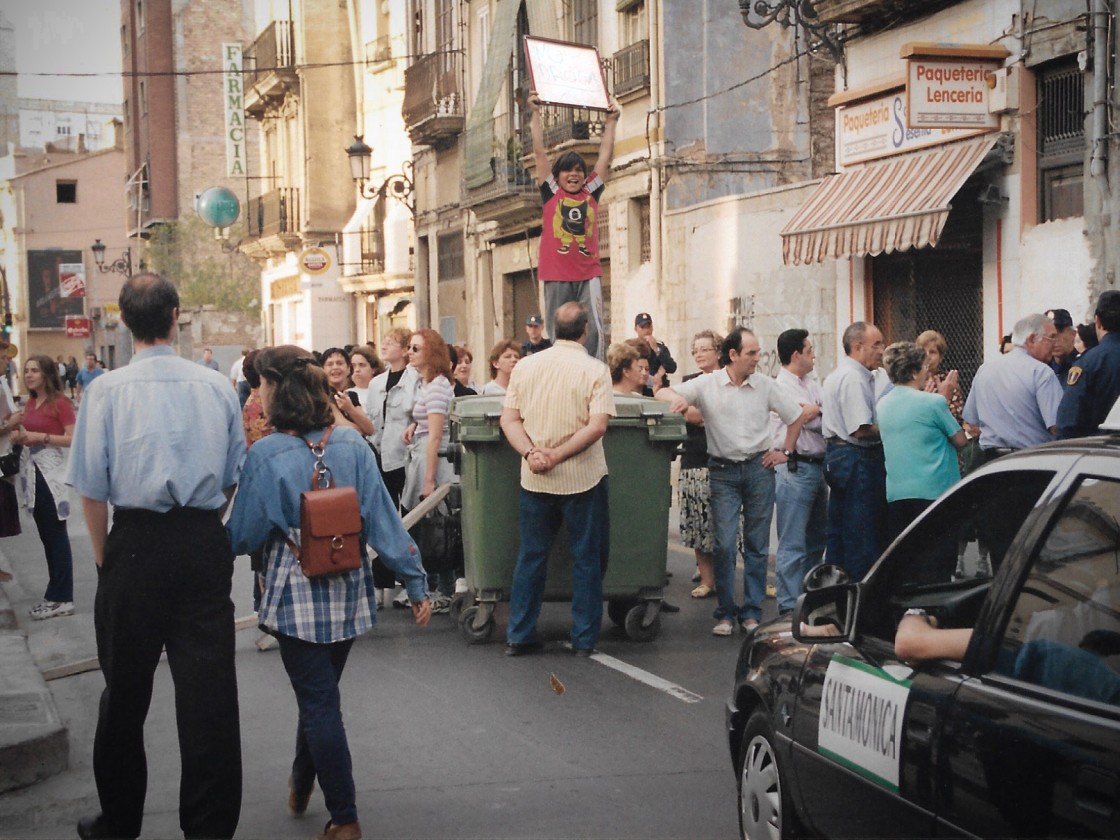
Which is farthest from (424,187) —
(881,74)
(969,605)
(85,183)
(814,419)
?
(85,183)

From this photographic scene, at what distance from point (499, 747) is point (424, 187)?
1207 inches

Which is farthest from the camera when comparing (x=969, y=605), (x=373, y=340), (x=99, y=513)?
(x=373, y=340)

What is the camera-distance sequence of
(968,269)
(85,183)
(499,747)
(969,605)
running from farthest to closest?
1. (85,183)
2. (968,269)
3. (499,747)
4. (969,605)

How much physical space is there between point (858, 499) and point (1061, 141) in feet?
22.4

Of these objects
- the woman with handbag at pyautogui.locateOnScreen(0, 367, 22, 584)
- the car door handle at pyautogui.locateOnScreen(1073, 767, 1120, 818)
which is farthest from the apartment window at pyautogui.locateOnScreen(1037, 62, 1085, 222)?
the car door handle at pyautogui.locateOnScreen(1073, 767, 1120, 818)

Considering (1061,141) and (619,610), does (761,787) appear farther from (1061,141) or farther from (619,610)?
(1061,141)

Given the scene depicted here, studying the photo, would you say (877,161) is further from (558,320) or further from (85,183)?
(85,183)

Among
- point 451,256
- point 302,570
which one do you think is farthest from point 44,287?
point 302,570

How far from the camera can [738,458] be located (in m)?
9.59

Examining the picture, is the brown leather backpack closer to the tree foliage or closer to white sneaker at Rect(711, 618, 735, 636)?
white sneaker at Rect(711, 618, 735, 636)

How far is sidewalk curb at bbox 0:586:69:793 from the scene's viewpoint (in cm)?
644

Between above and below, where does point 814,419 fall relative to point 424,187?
below

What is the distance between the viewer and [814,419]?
10.1 meters

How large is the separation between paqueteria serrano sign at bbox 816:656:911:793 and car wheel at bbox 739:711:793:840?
0.41m
